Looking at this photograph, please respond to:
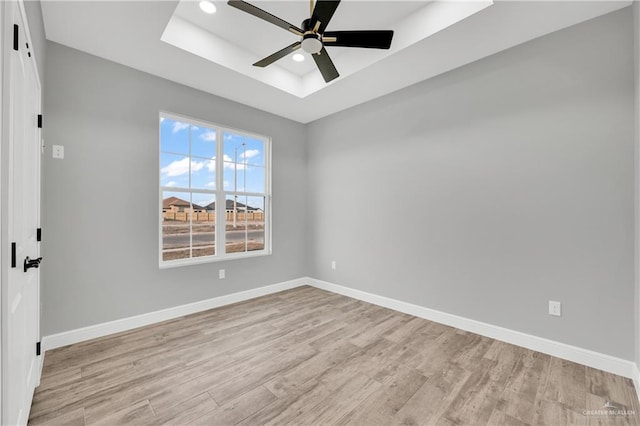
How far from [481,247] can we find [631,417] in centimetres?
152

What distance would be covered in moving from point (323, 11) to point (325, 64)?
584mm

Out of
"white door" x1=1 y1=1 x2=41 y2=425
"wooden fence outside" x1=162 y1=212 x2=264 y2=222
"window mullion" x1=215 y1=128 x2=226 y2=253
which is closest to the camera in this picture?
"white door" x1=1 y1=1 x2=41 y2=425

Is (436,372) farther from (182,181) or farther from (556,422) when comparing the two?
(182,181)

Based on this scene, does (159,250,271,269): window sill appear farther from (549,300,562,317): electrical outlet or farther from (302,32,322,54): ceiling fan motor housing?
(549,300,562,317): electrical outlet

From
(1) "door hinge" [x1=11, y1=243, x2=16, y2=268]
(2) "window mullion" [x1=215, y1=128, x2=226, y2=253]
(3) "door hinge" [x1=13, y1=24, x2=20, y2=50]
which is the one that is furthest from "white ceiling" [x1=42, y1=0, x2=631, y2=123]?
(1) "door hinge" [x1=11, y1=243, x2=16, y2=268]

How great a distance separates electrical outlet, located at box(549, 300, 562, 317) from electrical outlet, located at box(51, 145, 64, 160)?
4705mm

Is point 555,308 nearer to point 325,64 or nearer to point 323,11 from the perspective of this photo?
point 325,64

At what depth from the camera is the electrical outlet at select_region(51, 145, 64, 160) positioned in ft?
8.57

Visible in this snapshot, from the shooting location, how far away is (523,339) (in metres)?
2.65

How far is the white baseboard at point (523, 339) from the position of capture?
2.23 metres

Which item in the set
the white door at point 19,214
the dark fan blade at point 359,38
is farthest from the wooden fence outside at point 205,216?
the dark fan blade at point 359,38

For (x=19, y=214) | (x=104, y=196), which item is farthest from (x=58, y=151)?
(x=19, y=214)

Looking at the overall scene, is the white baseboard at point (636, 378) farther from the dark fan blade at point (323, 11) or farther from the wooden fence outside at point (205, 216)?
the wooden fence outside at point (205, 216)

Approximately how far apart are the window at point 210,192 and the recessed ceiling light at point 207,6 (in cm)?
132
